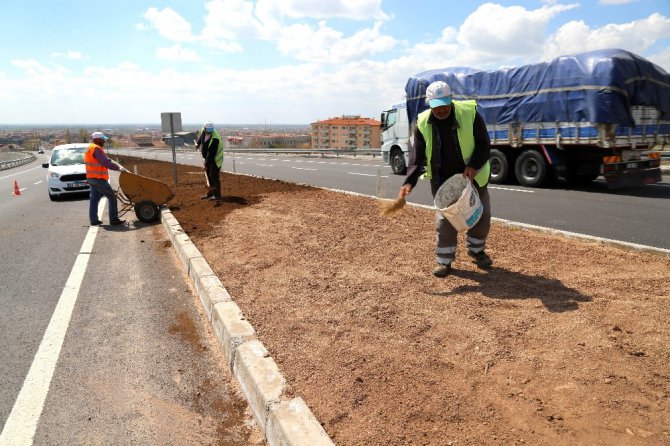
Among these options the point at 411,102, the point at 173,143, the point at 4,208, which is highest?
the point at 411,102

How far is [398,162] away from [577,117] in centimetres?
764

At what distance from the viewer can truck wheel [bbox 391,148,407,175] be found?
18.5m

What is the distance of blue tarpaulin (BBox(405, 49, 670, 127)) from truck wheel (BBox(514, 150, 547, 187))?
100 centimetres

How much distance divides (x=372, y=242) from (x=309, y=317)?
8.23ft

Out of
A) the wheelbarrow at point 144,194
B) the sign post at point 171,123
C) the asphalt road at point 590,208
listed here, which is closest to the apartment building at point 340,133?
the sign post at point 171,123

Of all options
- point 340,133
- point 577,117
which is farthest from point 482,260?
point 340,133

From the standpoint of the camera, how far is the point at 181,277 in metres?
5.77

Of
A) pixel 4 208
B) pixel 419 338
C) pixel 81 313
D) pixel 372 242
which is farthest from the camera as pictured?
pixel 4 208

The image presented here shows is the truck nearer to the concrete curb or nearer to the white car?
the concrete curb

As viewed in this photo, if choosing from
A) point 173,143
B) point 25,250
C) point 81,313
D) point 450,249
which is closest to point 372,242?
point 450,249

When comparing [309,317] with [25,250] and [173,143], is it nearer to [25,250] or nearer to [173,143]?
[25,250]

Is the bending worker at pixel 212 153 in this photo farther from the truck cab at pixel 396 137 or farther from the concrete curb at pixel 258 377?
the truck cab at pixel 396 137

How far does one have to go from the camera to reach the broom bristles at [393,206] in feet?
16.0

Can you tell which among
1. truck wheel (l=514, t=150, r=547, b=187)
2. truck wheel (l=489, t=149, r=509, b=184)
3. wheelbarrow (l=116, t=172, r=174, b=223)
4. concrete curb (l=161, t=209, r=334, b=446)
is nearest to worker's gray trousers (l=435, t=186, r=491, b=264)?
concrete curb (l=161, t=209, r=334, b=446)
